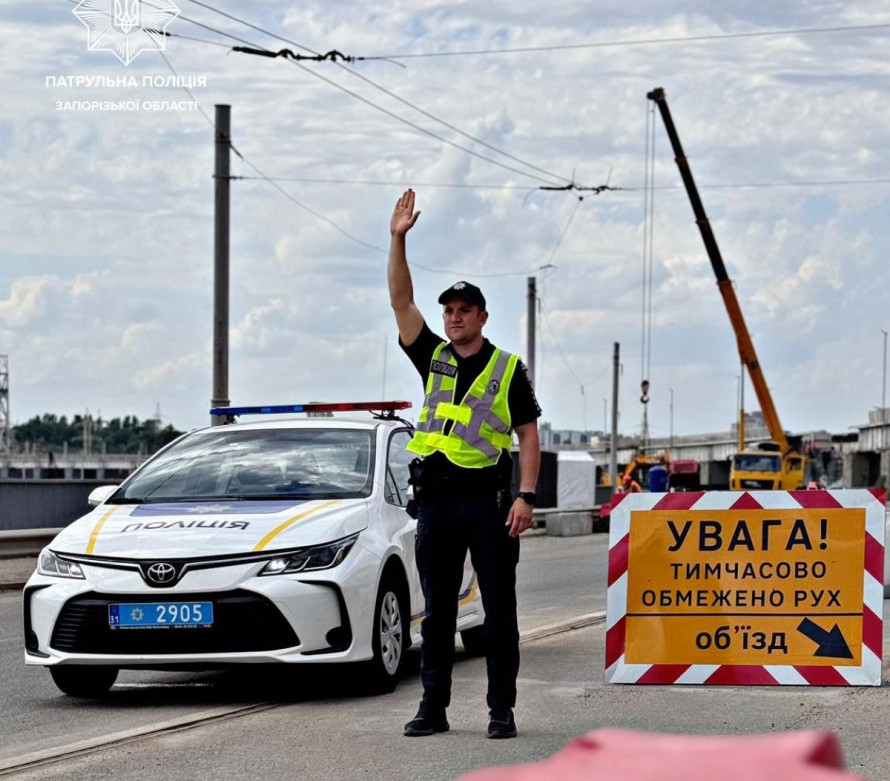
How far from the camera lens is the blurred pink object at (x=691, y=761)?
1883mm

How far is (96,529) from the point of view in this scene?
347 inches

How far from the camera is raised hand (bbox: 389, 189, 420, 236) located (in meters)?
7.53

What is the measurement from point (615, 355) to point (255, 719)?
216 ft

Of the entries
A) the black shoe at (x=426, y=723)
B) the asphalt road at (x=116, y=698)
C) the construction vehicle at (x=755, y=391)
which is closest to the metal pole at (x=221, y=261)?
the asphalt road at (x=116, y=698)

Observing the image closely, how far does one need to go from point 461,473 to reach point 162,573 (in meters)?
1.75

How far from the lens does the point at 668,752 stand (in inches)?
77.9

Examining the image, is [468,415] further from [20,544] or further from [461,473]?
[20,544]

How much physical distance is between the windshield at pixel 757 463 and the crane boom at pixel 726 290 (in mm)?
534

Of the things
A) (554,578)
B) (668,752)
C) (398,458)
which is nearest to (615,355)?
(554,578)

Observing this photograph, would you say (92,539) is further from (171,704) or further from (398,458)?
(398,458)

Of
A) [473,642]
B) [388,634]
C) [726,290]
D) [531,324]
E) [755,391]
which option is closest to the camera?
[388,634]

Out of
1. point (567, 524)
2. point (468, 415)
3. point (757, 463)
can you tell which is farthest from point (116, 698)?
point (757, 463)

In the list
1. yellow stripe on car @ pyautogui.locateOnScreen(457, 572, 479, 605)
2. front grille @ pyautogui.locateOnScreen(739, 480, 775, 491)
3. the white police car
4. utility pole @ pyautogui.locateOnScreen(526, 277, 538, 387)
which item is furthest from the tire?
front grille @ pyautogui.locateOnScreen(739, 480, 775, 491)

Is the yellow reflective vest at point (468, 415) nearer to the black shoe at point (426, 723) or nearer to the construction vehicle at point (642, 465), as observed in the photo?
the black shoe at point (426, 723)
